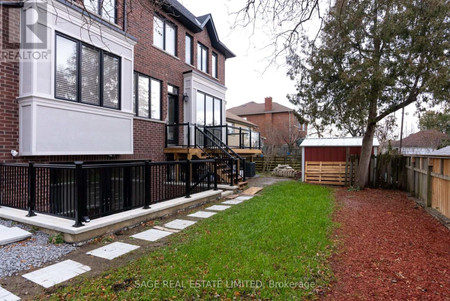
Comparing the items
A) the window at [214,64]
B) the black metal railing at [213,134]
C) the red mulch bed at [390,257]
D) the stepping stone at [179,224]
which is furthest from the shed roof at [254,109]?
the stepping stone at [179,224]

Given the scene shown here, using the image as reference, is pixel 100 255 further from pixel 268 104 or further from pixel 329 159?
pixel 268 104

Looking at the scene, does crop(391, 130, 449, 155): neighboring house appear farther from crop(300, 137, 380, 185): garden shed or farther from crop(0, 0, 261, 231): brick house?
crop(0, 0, 261, 231): brick house

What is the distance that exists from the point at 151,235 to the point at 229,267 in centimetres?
194

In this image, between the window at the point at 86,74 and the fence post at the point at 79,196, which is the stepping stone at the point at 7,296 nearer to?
the fence post at the point at 79,196

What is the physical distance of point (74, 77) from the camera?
20.1 ft

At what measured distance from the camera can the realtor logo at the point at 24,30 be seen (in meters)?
5.36

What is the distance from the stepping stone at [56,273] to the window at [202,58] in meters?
10.7

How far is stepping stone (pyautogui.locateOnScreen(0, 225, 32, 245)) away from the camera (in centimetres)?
390

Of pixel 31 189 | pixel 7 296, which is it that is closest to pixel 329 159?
pixel 31 189

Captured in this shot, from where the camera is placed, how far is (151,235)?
4.55 meters

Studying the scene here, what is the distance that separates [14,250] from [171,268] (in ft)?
8.04

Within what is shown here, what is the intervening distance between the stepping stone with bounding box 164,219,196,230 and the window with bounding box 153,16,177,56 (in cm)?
732

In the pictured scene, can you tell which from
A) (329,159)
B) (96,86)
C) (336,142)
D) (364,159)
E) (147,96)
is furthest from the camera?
(336,142)

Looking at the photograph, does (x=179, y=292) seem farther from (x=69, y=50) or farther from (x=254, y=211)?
(x=69, y=50)
